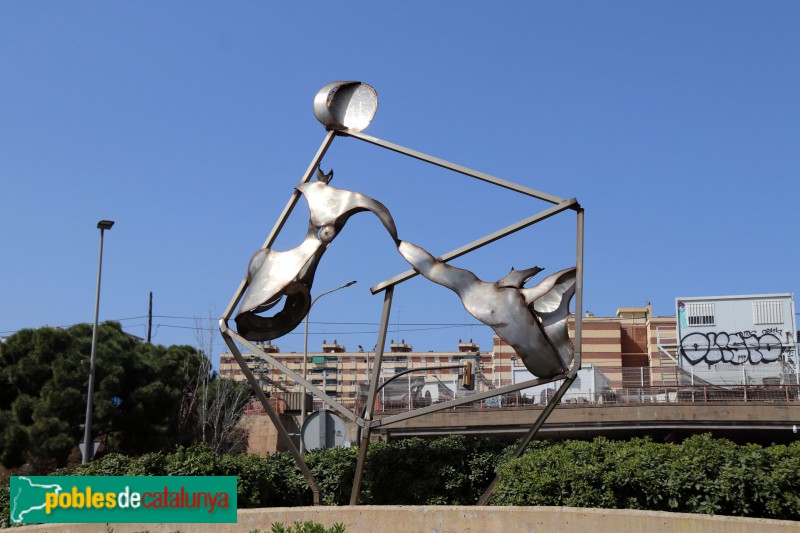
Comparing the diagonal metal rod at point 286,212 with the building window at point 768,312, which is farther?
the building window at point 768,312

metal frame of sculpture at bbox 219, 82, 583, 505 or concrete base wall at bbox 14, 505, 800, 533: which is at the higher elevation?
metal frame of sculpture at bbox 219, 82, 583, 505

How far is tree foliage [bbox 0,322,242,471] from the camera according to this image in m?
34.3

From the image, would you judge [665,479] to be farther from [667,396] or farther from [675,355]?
[675,355]

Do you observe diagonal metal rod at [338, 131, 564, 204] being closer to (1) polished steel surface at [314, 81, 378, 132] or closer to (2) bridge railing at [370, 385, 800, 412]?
(1) polished steel surface at [314, 81, 378, 132]

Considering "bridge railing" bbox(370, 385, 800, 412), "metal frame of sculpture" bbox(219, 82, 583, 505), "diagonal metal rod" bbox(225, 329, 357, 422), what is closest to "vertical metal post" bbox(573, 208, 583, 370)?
"metal frame of sculpture" bbox(219, 82, 583, 505)

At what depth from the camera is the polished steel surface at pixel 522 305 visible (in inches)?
488

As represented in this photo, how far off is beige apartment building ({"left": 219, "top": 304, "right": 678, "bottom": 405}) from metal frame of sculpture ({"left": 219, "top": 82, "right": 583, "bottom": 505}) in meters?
5.01

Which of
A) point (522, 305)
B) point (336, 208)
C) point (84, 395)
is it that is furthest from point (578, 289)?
point (84, 395)

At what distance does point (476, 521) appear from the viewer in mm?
11781

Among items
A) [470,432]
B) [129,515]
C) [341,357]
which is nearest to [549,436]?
[470,432]

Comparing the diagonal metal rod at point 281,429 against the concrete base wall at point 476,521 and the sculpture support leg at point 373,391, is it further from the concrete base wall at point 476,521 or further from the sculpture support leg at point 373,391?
the concrete base wall at point 476,521

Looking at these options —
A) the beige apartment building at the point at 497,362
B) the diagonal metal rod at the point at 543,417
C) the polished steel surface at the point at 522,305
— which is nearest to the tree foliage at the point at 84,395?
the beige apartment building at the point at 497,362

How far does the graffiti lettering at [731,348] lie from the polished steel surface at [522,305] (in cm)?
3096

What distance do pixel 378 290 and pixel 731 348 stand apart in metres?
33.4
